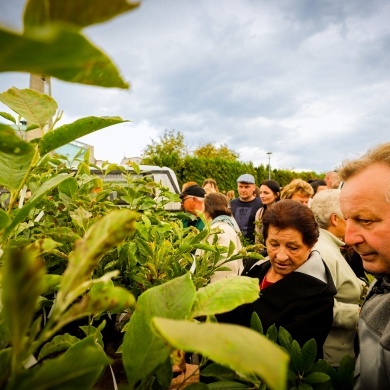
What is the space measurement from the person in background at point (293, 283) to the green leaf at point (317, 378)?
1.17m

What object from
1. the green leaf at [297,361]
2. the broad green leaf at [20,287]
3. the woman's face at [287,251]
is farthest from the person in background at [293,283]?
the broad green leaf at [20,287]

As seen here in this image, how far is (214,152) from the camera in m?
32.4

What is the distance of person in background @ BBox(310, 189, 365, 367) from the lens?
2.25 metres

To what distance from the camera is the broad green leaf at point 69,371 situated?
0.31 metres

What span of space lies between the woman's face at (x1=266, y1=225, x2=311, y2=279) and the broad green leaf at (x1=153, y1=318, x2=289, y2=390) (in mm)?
2353

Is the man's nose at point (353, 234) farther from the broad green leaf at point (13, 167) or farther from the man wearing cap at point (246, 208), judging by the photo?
the man wearing cap at point (246, 208)

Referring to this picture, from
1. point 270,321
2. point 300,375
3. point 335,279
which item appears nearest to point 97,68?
point 300,375

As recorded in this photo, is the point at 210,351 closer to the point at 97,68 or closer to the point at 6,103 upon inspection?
the point at 97,68

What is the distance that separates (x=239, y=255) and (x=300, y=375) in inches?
18.9

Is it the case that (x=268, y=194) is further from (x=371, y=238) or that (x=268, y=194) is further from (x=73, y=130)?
(x=73, y=130)

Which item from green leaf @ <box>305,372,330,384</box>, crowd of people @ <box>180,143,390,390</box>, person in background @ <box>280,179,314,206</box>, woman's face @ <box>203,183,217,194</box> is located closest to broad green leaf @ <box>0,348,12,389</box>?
green leaf @ <box>305,372,330,384</box>

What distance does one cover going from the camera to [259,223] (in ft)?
20.2

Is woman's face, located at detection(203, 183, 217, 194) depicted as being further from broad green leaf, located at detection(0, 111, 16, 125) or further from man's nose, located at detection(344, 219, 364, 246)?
broad green leaf, located at detection(0, 111, 16, 125)

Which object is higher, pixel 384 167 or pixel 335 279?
pixel 384 167
